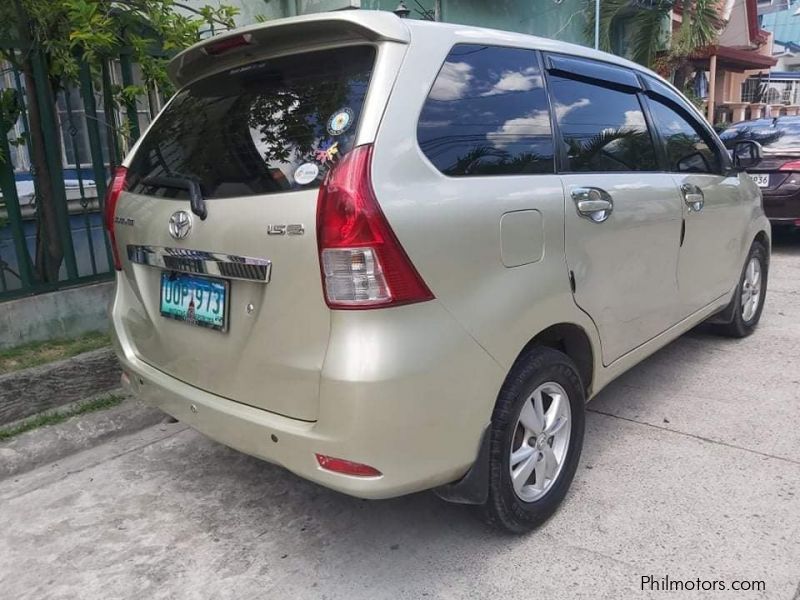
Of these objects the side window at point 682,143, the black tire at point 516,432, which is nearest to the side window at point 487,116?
the black tire at point 516,432

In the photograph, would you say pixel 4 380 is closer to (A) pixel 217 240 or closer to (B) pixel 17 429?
(B) pixel 17 429

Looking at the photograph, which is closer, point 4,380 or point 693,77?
point 4,380

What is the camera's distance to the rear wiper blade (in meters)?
2.25

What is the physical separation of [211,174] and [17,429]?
1.98 metres

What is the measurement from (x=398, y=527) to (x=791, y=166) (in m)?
6.91

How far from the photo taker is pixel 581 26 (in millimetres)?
11930

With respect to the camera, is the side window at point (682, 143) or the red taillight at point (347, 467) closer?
the red taillight at point (347, 467)

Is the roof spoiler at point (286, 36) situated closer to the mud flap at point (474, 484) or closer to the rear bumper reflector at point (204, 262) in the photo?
the rear bumper reflector at point (204, 262)

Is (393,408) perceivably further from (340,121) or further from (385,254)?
(340,121)

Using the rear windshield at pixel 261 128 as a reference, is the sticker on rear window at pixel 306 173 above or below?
below

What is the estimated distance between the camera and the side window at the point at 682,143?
3.50m

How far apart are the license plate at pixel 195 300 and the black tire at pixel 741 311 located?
356 cm

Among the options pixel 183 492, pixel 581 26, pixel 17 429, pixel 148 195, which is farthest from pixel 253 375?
pixel 581 26

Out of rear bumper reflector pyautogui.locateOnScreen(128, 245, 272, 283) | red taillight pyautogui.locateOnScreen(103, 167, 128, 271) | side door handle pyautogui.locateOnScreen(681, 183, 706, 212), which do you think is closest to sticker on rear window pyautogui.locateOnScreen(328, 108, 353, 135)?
rear bumper reflector pyautogui.locateOnScreen(128, 245, 272, 283)
